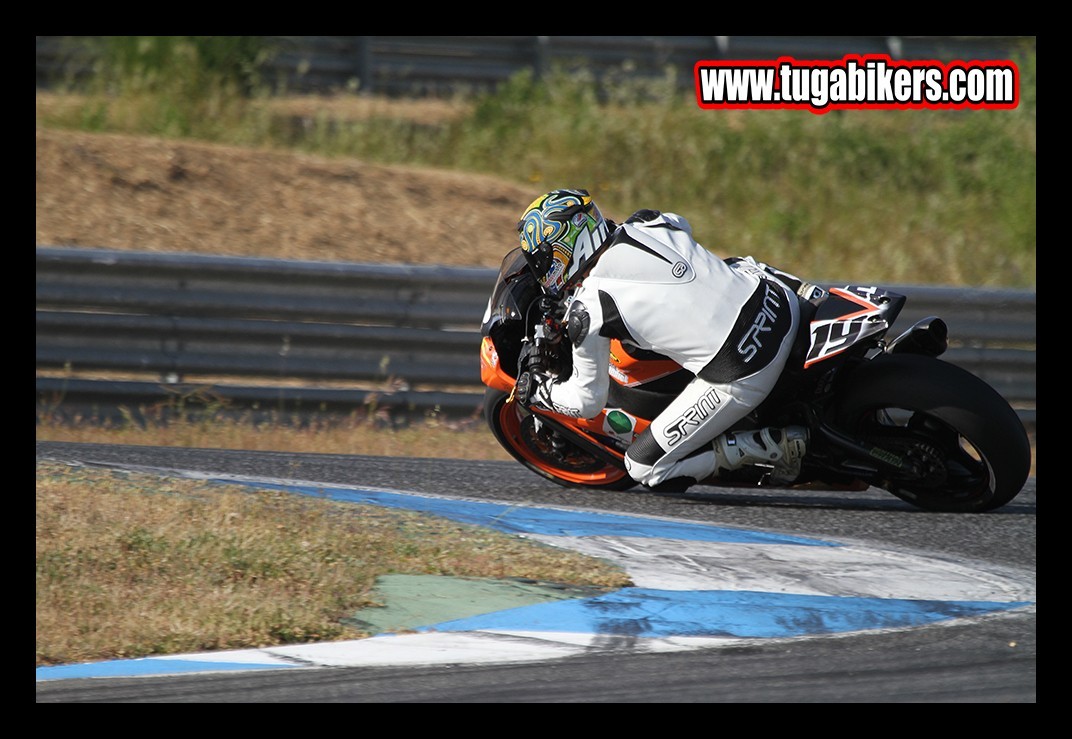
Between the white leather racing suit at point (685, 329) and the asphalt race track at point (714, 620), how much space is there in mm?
489

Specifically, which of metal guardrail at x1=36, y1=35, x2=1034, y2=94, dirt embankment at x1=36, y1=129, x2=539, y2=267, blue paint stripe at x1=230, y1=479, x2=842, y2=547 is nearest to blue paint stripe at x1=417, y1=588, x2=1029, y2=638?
blue paint stripe at x1=230, y1=479, x2=842, y2=547

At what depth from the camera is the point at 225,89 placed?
14867 millimetres

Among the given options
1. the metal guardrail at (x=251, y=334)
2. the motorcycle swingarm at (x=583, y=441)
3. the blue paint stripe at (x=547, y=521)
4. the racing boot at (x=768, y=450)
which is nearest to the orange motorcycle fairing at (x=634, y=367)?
the motorcycle swingarm at (x=583, y=441)

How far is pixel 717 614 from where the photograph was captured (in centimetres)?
484

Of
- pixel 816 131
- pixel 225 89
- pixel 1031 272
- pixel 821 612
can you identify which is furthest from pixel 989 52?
pixel 821 612

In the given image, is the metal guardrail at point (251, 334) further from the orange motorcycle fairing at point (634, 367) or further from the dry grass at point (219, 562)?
the orange motorcycle fairing at point (634, 367)

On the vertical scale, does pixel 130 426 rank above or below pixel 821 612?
above

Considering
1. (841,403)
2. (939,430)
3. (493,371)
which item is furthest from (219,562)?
(939,430)

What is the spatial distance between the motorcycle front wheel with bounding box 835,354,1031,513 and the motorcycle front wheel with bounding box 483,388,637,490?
1349 millimetres

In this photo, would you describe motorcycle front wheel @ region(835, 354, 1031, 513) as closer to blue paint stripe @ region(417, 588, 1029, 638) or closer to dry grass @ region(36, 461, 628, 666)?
blue paint stripe @ region(417, 588, 1029, 638)

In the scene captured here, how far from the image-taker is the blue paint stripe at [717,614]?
466 cm

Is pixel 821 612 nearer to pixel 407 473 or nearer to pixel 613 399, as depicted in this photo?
pixel 613 399

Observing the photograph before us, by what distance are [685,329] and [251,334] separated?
12.4ft

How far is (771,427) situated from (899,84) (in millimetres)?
9847
